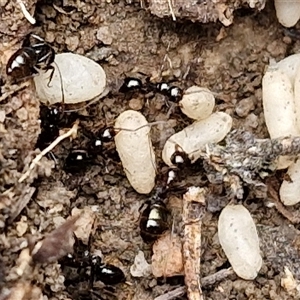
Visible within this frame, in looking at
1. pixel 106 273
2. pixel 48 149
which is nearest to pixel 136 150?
pixel 48 149

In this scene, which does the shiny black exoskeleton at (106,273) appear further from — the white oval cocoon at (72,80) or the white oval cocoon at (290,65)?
the white oval cocoon at (290,65)

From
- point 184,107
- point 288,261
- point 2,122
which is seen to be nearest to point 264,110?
point 184,107

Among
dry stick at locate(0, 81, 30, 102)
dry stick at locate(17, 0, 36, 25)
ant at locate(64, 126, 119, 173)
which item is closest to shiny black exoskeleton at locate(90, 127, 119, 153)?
ant at locate(64, 126, 119, 173)

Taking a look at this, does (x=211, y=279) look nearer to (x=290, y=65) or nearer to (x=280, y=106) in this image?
(x=280, y=106)

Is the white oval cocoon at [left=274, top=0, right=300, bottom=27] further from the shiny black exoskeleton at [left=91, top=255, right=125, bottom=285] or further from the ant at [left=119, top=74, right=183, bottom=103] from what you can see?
the shiny black exoskeleton at [left=91, top=255, right=125, bottom=285]

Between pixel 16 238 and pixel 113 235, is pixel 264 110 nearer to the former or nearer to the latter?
pixel 113 235

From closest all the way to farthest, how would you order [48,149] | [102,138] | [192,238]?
[48,149] < [192,238] < [102,138]

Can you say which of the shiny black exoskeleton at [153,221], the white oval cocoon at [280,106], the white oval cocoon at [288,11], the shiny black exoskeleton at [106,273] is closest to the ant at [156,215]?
the shiny black exoskeleton at [153,221]
